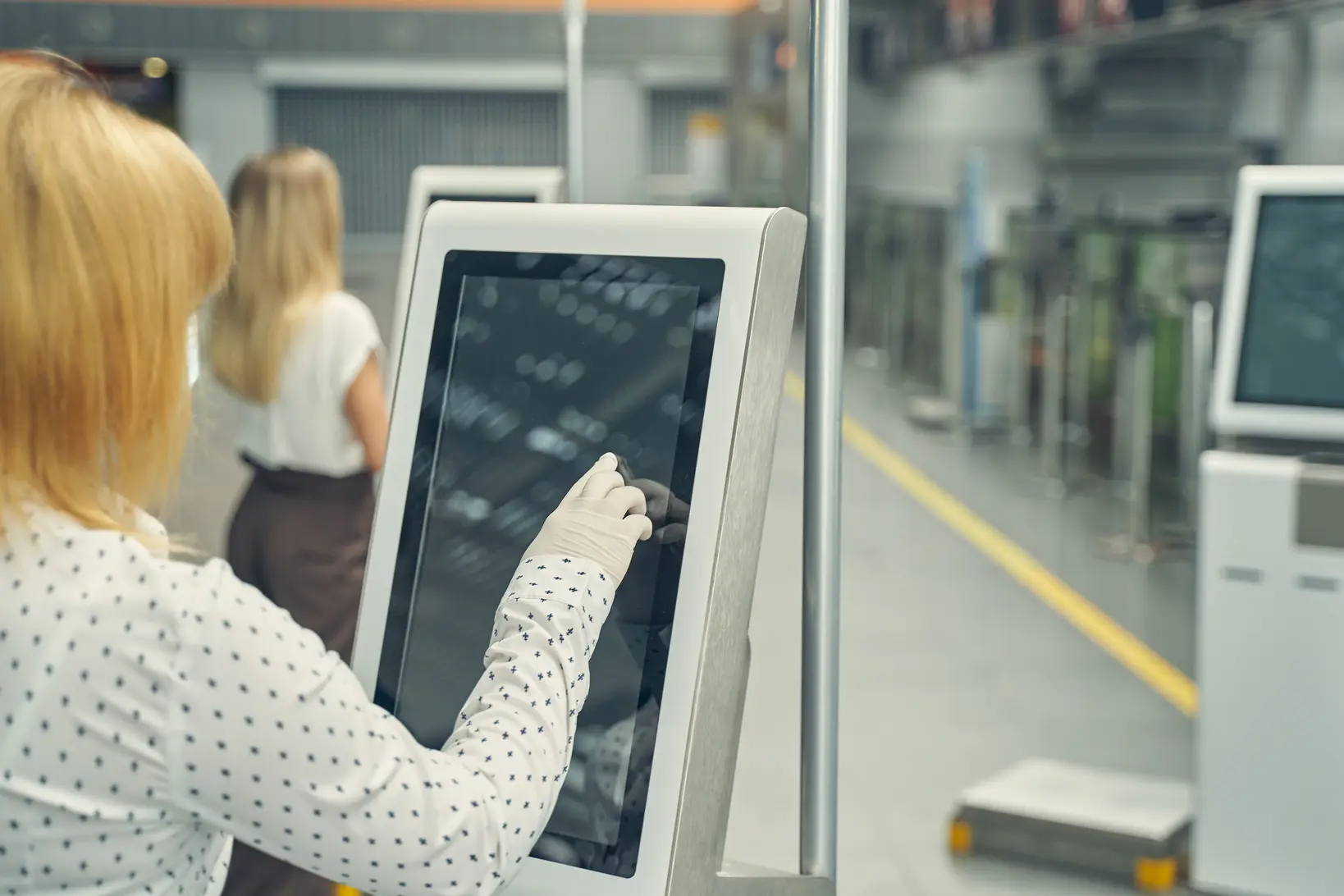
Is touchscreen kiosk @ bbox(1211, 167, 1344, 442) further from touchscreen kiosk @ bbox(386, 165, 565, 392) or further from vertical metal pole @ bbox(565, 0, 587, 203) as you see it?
touchscreen kiosk @ bbox(386, 165, 565, 392)

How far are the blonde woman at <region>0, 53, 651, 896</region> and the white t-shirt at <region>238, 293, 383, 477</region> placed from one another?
2.09m

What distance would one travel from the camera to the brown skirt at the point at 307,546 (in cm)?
320

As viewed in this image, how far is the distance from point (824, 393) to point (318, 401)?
2.12m

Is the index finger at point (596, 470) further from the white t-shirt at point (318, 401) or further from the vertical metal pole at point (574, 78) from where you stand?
the white t-shirt at point (318, 401)

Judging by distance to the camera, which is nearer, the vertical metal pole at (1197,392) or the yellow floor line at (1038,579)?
the yellow floor line at (1038,579)

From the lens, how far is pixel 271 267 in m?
3.25

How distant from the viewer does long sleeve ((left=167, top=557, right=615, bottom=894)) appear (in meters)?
1.00

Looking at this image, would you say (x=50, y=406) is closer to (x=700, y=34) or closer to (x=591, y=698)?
(x=591, y=698)

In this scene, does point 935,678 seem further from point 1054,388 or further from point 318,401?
point 1054,388

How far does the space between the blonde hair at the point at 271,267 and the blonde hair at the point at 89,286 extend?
2.15 m

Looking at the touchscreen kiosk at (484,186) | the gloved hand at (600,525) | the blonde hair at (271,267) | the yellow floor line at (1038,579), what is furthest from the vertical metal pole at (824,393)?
the yellow floor line at (1038,579)

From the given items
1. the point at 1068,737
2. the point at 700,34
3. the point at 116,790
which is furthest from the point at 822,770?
the point at 700,34

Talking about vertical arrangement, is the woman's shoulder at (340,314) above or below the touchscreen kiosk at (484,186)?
below

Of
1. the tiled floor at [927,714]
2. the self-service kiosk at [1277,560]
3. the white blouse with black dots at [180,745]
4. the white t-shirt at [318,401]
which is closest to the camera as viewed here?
the white blouse with black dots at [180,745]
